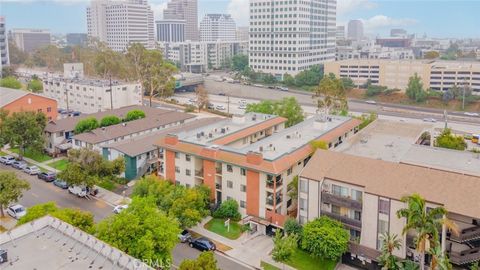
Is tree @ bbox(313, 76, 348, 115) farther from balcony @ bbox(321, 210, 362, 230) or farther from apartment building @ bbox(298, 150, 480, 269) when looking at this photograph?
balcony @ bbox(321, 210, 362, 230)

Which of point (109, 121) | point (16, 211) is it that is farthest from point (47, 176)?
point (109, 121)

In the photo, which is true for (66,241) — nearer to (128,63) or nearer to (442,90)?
(128,63)

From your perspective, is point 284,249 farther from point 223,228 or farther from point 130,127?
point 130,127

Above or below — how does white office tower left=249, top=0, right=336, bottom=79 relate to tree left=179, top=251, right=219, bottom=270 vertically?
above

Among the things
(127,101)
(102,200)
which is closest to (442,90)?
(127,101)

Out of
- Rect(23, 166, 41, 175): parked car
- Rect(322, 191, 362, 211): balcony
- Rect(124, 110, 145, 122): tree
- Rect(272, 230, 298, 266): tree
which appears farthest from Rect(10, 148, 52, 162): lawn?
Rect(322, 191, 362, 211): balcony

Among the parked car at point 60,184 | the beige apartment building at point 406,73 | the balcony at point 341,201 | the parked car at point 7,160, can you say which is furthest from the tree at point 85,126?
the beige apartment building at point 406,73
